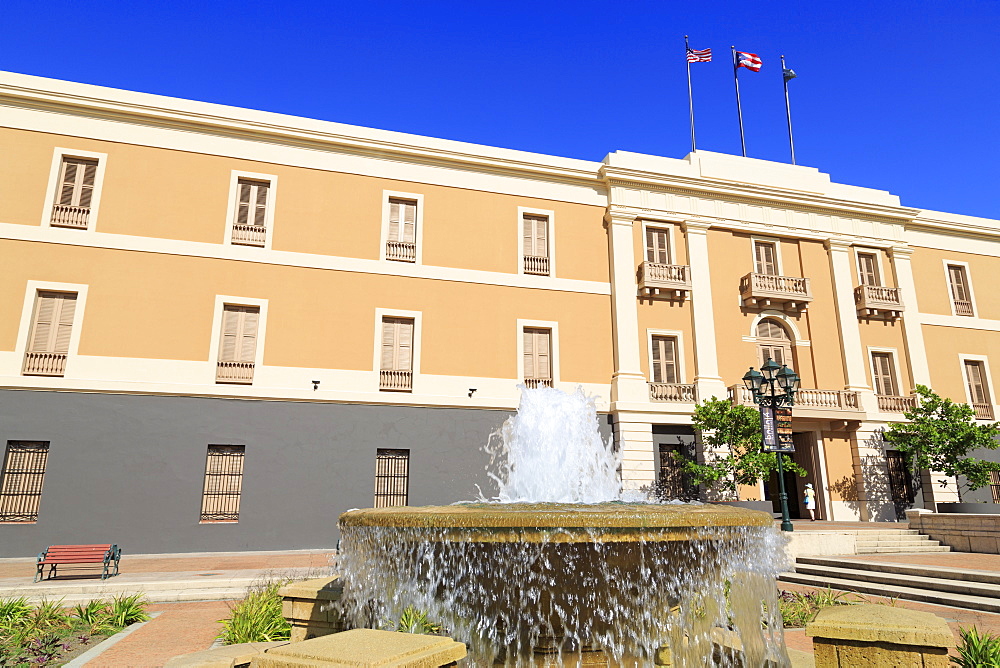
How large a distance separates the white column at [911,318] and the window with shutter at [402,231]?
16.9 meters

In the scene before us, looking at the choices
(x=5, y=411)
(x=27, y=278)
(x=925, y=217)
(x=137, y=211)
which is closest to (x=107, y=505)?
(x=5, y=411)

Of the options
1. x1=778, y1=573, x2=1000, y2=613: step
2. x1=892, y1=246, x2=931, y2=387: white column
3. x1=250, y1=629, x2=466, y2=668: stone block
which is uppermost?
x1=892, y1=246, x2=931, y2=387: white column

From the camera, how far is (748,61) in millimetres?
22812

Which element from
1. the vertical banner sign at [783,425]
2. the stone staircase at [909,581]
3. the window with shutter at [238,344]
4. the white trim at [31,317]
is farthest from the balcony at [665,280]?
the white trim at [31,317]

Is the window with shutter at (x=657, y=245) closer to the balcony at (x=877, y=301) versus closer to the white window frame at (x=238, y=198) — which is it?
the balcony at (x=877, y=301)

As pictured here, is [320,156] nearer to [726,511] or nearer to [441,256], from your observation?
[441,256]

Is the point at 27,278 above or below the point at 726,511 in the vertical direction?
above

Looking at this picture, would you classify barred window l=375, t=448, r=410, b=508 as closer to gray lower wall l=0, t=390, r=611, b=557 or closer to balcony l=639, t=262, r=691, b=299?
gray lower wall l=0, t=390, r=611, b=557

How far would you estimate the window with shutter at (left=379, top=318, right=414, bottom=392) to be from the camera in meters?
16.9

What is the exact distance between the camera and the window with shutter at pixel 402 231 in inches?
702

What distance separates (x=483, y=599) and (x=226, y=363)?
44.0 ft

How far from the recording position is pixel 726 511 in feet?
14.3

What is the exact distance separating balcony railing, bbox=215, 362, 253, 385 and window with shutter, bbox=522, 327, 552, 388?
7.51 metres

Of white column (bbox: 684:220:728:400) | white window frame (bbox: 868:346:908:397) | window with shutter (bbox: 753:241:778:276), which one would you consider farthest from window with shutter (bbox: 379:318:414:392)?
white window frame (bbox: 868:346:908:397)
